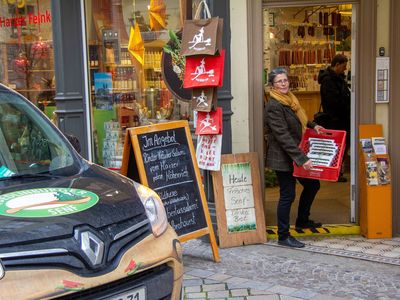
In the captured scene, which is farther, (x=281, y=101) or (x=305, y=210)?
(x=305, y=210)

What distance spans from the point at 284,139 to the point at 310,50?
4.05 m

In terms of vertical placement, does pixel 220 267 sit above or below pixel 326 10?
below

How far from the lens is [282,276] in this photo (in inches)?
206

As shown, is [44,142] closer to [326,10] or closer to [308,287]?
[308,287]

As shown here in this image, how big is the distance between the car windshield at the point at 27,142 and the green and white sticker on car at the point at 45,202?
1.51 ft

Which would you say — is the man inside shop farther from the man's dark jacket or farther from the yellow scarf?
the yellow scarf

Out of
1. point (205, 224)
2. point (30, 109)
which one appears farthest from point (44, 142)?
point (205, 224)

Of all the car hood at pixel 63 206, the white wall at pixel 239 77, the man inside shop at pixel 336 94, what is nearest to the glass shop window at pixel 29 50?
the white wall at pixel 239 77

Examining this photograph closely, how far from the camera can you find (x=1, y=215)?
3.19m

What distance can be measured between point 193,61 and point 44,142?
2046 mm

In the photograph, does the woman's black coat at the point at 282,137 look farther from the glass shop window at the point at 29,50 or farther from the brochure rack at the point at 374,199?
the glass shop window at the point at 29,50

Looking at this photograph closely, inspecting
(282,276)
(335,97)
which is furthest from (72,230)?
(335,97)

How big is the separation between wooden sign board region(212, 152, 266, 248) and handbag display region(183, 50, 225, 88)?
87cm

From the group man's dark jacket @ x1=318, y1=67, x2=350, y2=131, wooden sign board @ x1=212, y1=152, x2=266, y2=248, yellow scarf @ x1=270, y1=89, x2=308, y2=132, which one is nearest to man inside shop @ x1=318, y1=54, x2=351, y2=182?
man's dark jacket @ x1=318, y1=67, x2=350, y2=131
